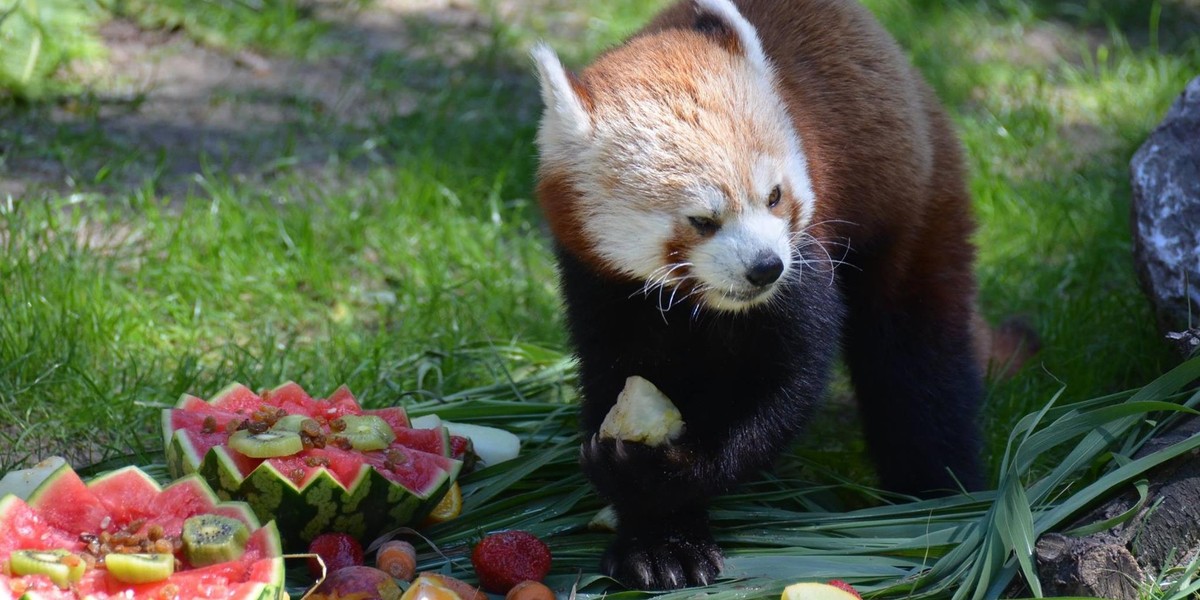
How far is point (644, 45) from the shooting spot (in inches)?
127

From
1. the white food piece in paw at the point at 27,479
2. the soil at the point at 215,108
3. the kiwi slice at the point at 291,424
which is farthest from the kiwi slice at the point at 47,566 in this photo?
the soil at the point at 215,108

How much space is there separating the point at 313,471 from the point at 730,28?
5.18 ft

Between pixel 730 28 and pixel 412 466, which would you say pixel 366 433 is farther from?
pixel 730 28

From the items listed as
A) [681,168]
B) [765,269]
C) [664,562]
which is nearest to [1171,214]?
[765,269]

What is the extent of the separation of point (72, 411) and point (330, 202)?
1.67 meters

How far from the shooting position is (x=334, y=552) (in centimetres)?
304

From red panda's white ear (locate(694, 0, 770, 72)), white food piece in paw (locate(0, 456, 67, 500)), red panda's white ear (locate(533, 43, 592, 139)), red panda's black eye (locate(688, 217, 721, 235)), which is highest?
red panda's white ear (locate(694, 0, 770, 72))

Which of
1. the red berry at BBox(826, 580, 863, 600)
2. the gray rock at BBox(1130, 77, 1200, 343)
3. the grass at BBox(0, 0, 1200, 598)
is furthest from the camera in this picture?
the gray rock at BBox(1130, 77, 1200, 343)

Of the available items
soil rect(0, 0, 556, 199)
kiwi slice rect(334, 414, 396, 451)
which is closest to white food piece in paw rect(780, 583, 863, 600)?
kiwi slice rect(334, 414, 396, 451)

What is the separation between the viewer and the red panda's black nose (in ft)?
9.36

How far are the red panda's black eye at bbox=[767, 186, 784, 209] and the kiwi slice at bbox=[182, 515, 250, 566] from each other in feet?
4.84

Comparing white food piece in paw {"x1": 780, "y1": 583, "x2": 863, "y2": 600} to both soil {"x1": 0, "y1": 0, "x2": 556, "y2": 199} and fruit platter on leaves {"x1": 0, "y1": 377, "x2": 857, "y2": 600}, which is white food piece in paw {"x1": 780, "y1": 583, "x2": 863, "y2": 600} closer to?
fruit platter on leaves {"x1": 0, "y1": 377, "x2": 857, "y2": 600}

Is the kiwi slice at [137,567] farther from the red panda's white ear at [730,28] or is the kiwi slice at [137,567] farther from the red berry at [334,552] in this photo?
the red panda's white ear at [730,28]

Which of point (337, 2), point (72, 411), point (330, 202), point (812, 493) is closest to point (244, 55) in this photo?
point (337, 2)
